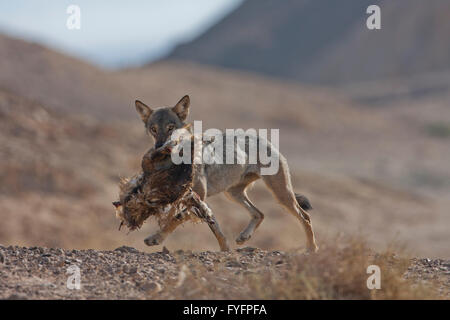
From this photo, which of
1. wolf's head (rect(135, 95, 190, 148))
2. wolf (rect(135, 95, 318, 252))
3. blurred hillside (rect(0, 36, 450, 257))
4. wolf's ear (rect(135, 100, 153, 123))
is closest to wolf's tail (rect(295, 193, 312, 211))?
wolf (rect(135, 95, 318, 252))

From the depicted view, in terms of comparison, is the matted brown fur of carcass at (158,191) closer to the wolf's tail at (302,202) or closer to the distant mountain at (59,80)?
the wolf's tail at (302,202)

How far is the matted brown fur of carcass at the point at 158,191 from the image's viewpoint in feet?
25.4

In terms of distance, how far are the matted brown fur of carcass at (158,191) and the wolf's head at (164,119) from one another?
675 millimetres

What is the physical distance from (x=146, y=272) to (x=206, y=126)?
113 ft

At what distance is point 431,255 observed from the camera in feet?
73.6

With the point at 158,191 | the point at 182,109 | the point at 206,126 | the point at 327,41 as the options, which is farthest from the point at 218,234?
the point at 327,41

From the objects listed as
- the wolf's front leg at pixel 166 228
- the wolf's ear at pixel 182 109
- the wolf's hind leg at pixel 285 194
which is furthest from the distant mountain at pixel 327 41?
the wolf's front leg at pixel 166 228

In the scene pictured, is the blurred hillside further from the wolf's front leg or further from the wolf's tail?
the wolf's tail

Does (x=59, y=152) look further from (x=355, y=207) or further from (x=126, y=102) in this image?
(x=126, y=102)

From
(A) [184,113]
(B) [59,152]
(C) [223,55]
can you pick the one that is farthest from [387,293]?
(C) [223,55]

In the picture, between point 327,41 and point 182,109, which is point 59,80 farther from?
point 327,41

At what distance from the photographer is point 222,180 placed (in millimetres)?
9172

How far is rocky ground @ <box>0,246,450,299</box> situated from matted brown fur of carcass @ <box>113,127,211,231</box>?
1.51 feet

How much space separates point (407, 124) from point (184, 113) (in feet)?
134
